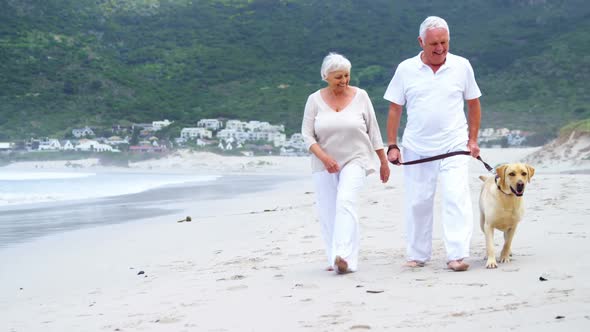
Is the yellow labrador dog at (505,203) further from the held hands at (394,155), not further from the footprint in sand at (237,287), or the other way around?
the footprint in sand at (237,287)

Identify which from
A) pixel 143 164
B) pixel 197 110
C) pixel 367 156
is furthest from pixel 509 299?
pixel 197 110

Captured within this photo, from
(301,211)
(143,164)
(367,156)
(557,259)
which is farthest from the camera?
(143,164)

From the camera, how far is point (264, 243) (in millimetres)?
7219

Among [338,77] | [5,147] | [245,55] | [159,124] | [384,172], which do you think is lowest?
[5,147]

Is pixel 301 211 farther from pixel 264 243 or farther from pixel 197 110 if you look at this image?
pixel 197 110

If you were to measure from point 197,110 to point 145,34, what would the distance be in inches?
644

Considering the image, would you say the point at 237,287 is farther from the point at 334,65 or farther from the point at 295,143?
the point at 295,143

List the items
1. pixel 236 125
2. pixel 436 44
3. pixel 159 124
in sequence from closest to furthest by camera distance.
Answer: pixel 436 44 < pixel 236 125 < pixel 159 124

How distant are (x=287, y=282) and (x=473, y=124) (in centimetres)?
170

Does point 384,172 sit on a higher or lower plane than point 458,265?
higher

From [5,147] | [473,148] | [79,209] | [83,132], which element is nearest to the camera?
[473,148]

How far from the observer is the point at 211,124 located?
179ft

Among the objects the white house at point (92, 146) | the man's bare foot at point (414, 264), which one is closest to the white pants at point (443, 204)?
the man's bare foot at point (414, 264)

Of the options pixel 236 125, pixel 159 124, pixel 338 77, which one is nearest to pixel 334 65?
pixel 338 77
